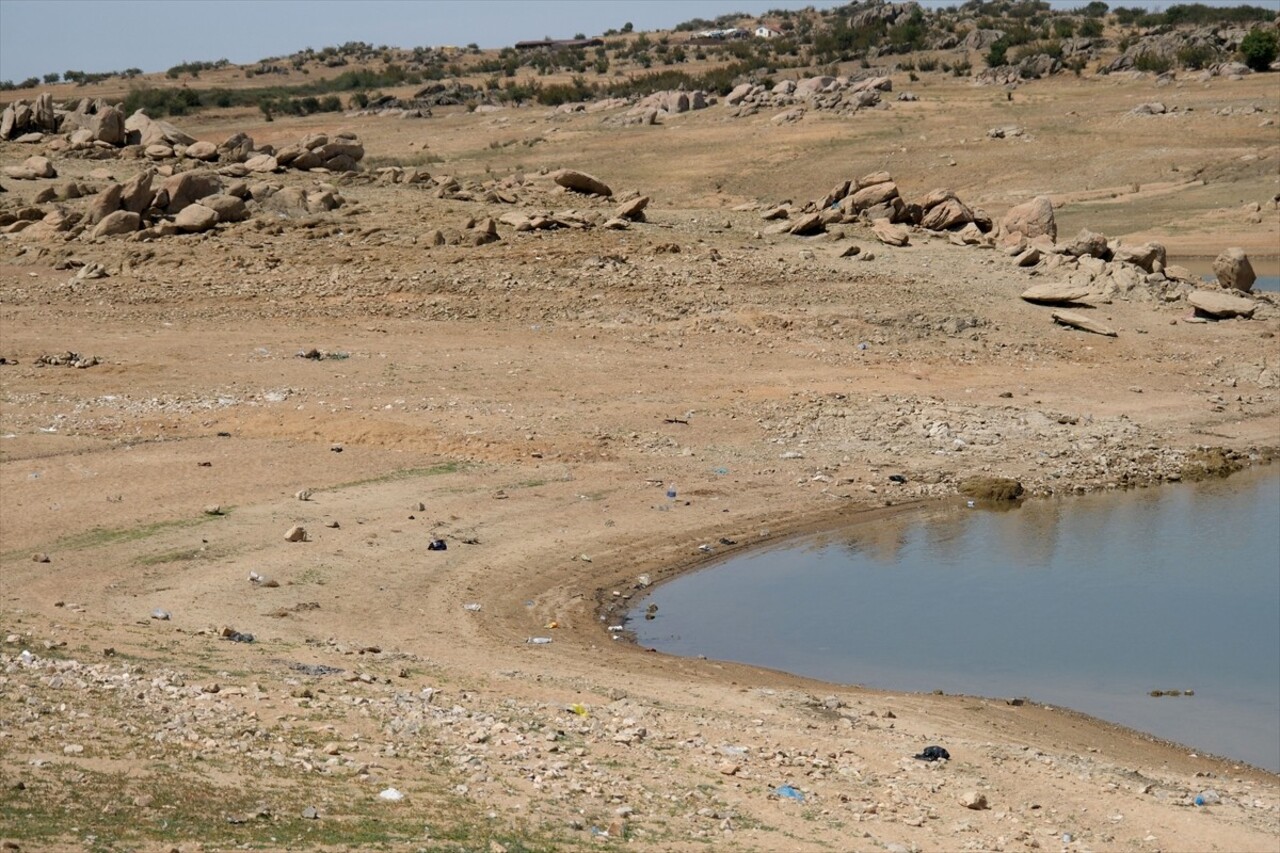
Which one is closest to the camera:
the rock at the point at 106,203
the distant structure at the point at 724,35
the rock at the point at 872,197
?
the rock at the point at 106,203

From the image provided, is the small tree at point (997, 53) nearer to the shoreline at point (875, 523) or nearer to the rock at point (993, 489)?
the shoreline at point (875, 523)

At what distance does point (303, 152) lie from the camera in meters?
33.6

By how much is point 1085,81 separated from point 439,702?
50.7 metres

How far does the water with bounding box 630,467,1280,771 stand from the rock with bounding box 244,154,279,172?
63.6 ft

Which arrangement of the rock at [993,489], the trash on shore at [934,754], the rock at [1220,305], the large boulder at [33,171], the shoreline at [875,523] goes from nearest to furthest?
the trash on shore at [934,754], the shoreline at [875,523], the rock at [993,489], the rock at [1220,305], the large boulder at [33,171]

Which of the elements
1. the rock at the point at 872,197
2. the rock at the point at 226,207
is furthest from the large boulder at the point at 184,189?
the rock at the point at 872,197

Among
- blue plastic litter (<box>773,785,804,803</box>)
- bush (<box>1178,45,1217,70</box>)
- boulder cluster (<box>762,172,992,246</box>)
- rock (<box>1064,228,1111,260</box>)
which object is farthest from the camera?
bush (<box>1178,45,1217,70</box>)

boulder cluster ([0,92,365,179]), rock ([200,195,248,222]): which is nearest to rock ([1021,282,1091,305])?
rock ([200,195,248,222])

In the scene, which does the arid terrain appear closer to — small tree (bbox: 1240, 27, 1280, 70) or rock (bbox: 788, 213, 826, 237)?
rock (bbox: 788, 213, 826, 237)

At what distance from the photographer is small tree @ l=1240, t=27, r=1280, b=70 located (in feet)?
179

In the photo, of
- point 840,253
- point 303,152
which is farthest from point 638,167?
point 840,253

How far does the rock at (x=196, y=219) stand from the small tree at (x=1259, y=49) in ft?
126

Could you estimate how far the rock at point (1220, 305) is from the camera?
82.1 ft

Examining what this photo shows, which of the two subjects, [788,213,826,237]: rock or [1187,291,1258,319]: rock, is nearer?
[1187,291,1258,319]: rock
